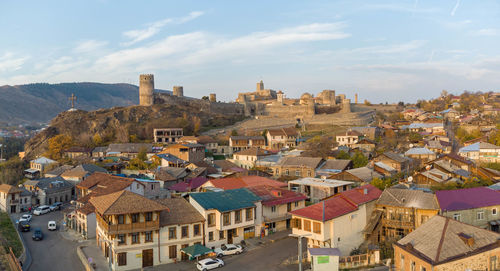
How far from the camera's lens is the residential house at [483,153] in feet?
123

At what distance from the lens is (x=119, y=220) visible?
720 inches

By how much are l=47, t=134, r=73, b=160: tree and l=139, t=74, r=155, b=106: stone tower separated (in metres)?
19.3

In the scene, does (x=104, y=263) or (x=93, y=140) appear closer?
(x=104, y=263)

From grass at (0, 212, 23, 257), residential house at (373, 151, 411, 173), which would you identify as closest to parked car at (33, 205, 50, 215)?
grass at (0, 212, 23, 257)

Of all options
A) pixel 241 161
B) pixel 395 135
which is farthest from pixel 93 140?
pixel 395 135

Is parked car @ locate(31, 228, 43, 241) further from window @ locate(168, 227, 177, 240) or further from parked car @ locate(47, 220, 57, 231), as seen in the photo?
window @ locate(168, 227, 177, 240)

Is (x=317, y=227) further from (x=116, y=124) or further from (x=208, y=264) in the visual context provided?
(x=116, y=124)

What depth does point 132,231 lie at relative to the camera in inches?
722

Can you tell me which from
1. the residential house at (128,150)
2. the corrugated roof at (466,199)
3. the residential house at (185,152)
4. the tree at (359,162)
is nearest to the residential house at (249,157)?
the residential house at (185,152)

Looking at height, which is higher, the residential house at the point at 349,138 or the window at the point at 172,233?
the residential house at the point at 349,138

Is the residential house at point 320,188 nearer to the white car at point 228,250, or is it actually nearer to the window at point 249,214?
the window at point 249,214

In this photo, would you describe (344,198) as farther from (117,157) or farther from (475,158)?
(117,157)

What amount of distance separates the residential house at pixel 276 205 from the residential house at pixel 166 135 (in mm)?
37627

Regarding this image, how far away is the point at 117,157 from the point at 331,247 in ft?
121
